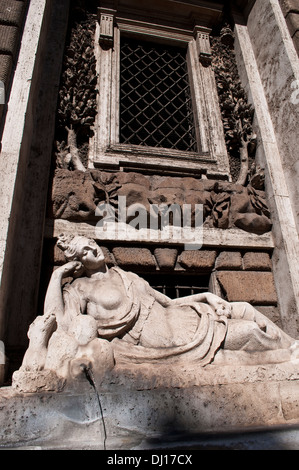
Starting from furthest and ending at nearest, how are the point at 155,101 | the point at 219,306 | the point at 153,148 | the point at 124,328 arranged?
the point at 155,101
the point at 153,148
the point at 219,306
the point at 124,328

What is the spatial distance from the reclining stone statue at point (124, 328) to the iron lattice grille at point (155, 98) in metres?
2.84

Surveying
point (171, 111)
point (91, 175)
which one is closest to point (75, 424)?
point (91, 175)

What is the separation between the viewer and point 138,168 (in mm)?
4641

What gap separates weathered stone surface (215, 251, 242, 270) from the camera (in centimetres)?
415

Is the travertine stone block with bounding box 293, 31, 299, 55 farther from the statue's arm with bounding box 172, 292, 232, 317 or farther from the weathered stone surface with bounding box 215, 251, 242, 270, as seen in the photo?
the statue's arm with bounding box 172, 292, 232, 317

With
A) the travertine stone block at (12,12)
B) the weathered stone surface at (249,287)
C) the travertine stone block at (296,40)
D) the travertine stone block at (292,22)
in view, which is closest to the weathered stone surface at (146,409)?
the weathered stone surface at (249,287)

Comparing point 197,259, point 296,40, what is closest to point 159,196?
point 197,259

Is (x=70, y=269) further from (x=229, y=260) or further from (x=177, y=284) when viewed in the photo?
(x=229, y=260)

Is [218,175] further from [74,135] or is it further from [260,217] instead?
[74,135]

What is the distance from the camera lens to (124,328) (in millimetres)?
2643

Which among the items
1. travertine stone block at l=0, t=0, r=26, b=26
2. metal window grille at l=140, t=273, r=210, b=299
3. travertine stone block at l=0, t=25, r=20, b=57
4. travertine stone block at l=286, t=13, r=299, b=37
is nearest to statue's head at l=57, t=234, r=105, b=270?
metal window grille at l=140, t=273, r=210, b=299

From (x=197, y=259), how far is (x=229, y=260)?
1.27 feet

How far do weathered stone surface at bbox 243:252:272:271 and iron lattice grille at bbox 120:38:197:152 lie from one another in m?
1.96
